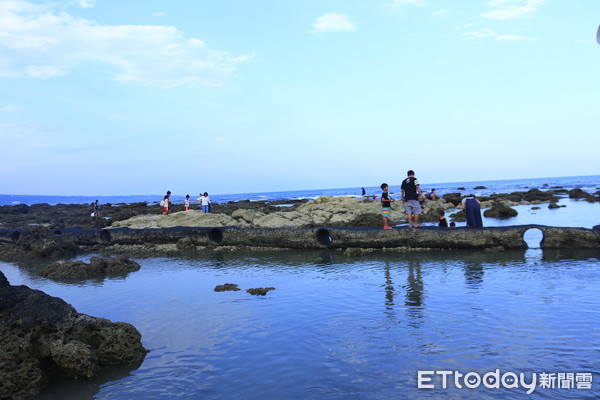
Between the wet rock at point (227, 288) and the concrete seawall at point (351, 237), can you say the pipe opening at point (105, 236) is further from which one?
the wet rock at point (227, 288)

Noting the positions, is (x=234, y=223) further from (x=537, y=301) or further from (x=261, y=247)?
(x=537, y=301)

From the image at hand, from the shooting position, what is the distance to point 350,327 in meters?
6.30

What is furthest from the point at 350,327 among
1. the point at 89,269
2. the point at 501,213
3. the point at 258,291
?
the point at 501,213

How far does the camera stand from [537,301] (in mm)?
7203

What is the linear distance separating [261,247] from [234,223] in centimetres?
653

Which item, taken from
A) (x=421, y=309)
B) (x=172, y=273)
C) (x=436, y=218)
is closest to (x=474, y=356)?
(x=421, y=309)

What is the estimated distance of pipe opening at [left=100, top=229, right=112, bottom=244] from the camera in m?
18.0

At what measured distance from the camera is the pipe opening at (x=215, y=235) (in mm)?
16031

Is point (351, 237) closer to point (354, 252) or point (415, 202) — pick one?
point (354, 252)

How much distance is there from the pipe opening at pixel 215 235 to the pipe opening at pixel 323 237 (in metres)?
3.56

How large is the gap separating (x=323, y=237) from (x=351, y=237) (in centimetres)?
117

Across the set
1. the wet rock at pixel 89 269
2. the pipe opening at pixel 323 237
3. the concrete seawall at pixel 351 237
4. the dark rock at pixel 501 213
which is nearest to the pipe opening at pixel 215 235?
the concrete seawall at pixel 351 237

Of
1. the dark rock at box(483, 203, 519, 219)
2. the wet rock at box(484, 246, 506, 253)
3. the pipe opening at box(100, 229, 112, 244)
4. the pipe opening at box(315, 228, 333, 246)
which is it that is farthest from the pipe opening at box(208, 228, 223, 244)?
the dark rock at box(483, 203, 519, 219)

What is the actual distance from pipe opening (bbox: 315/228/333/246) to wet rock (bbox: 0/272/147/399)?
361 inches
